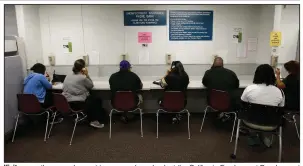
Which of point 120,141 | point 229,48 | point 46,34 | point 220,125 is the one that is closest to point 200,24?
point 229,48

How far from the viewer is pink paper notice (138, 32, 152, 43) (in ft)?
13.1

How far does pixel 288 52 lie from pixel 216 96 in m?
1.71

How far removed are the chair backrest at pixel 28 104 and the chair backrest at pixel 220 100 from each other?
7.16 feet

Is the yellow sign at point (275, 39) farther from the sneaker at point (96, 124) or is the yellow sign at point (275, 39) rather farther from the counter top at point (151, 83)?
the sneaker at point (96, 124)

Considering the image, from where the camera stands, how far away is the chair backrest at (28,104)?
2.89 m

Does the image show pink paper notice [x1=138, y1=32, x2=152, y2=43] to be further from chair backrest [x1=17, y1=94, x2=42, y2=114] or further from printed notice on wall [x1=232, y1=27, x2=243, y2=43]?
chair backrest [x1=17, y1=94, x2=42, y2=114]

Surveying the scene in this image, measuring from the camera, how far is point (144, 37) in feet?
13.1

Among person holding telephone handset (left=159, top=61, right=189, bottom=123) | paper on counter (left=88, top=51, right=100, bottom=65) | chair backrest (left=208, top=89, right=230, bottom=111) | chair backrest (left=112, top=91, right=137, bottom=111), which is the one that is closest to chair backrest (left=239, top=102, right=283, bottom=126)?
chair backrest (left=208, top=89, right=230, bottom=111)

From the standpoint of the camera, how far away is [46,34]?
4.00 metres

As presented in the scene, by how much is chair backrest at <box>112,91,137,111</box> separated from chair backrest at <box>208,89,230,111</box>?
3.31 feet

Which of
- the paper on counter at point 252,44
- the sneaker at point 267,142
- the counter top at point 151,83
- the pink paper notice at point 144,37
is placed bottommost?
the sneaker at point 267,142

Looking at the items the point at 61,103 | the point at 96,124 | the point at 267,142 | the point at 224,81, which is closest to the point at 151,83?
the point at 96,124

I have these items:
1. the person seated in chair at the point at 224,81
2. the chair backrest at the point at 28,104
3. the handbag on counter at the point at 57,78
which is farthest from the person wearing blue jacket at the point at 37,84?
the person seated in chair at the point at 224,81

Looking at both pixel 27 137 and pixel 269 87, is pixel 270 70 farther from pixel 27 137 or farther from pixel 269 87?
pixel 27 137
